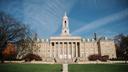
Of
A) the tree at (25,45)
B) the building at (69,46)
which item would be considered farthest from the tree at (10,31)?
the building at (69,46)

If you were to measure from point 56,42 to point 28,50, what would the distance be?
1500cm

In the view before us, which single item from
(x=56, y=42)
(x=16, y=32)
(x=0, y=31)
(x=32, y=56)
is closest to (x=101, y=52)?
(x=56, y=42)

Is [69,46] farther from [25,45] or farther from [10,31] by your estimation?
[10,31]

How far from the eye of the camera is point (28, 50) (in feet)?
137

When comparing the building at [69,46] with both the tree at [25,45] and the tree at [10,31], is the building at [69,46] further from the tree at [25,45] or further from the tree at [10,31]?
the tree at [10,31]

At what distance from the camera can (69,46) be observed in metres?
56.4

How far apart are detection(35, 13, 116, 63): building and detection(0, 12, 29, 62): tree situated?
23.5m

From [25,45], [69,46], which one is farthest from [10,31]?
[69,46]

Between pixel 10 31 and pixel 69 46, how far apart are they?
31.1m

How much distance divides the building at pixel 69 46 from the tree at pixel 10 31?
77.0 ft

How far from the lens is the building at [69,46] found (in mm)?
54875

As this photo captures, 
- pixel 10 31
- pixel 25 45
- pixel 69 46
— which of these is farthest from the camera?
pixel 69 46

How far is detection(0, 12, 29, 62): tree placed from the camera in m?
24.5

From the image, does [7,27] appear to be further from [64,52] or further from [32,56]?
[64,52]
